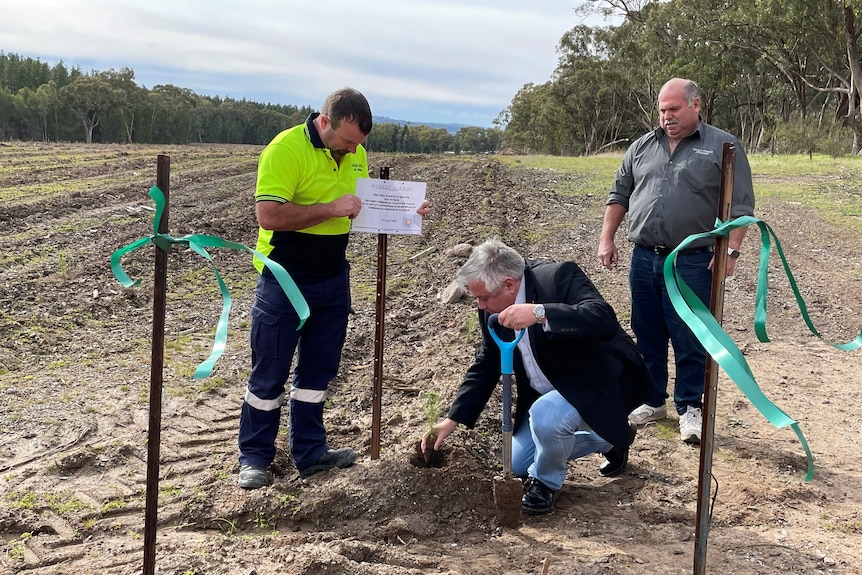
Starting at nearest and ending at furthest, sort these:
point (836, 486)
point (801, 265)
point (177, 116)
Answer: point (836, 486) < point (801, 265) < point (177, 116)

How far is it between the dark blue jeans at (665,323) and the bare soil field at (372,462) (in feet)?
1.02

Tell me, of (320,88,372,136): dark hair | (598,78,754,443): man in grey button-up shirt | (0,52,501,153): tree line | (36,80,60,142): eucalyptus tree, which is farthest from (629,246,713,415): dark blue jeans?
(36,80,60,142): eucalyptus tree

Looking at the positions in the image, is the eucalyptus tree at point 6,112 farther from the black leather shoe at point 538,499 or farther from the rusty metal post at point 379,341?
the black leather shoe at point 538,499

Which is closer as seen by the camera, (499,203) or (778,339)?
(778,339)

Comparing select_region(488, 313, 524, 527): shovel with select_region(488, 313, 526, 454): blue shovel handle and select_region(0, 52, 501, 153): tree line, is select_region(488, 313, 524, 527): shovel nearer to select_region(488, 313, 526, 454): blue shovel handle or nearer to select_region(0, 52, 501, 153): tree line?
select_region(488, 313, 526, 454): blue shovel handle

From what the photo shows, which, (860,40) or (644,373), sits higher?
(860,40)

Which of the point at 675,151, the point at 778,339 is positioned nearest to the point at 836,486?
the point at 675,151

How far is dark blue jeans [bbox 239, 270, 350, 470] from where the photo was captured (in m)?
3.56

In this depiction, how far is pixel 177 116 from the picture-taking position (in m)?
72.4

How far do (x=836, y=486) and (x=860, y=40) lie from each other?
29.8m

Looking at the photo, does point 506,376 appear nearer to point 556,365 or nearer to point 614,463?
point 556,365

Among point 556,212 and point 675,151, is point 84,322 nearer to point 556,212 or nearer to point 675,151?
point 675,151

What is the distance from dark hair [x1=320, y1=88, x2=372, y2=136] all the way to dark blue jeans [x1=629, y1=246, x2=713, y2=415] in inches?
76.3

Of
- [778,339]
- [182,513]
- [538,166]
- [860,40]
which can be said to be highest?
[860,40]
